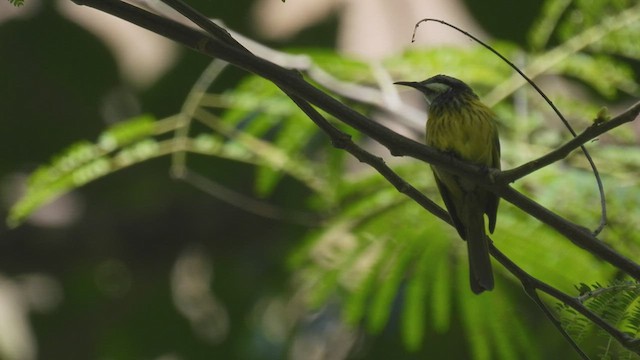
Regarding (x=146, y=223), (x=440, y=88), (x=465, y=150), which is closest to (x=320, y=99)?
(x=465, y=150)

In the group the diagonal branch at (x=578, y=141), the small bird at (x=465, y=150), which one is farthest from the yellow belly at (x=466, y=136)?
the diagonal branch at (x=578, y=141)

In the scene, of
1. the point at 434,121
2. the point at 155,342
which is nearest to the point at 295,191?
the point at 155,342

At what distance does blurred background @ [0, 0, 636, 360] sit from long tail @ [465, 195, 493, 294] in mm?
2798

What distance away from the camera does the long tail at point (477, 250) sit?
8.45 feet

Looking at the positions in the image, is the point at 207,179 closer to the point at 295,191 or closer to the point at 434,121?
the point at 295,191

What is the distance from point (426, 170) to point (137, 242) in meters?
3.08

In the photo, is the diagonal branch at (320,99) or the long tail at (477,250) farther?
the long tail at (477,250)

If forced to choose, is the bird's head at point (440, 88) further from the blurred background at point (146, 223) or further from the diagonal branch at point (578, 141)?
the blurred background at point (146, 223)

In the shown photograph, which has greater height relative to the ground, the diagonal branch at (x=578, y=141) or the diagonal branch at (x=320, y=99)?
the diagonal branch at (x=320, y=99)

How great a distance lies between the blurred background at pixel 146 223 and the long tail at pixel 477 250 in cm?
280

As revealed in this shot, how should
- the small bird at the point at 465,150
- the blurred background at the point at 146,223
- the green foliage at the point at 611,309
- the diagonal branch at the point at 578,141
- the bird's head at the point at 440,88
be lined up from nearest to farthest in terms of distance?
the diagonal branch at the point at 578,141, the green foliage at the point at 611,309, the small bird at the point at 465,150, the bird's head at the point at 440,88, the blurred background at the point at 146,223

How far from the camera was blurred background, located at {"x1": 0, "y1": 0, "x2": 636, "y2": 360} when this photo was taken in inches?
231

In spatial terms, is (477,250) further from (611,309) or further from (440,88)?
(440,88)

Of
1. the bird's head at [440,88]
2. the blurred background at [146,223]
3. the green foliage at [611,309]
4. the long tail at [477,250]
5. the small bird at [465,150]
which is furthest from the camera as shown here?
the blurred background at [146,223]
